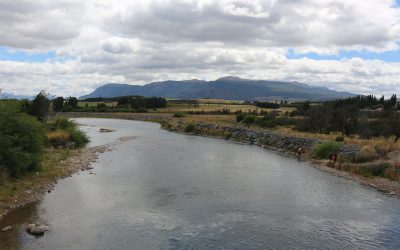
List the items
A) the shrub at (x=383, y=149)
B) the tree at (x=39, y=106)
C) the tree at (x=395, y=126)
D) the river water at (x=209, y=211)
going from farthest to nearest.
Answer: the tree at (x=39, y=106)
the tree at (x=395, y=126)
the shrub at (x=383, y=149)
the river water at (x=209, y=211)

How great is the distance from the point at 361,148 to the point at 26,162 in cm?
3423

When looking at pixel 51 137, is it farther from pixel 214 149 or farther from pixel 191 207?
pixel 191 207

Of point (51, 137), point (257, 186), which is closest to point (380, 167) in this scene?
point (257, 186)

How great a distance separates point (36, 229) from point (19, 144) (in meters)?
13.4

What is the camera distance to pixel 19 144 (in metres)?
33.4

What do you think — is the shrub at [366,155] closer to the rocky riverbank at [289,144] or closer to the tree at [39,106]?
the rocky riverbank at [289,144]

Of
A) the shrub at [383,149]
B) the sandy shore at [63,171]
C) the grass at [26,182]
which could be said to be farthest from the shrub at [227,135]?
the grass at [26,182]

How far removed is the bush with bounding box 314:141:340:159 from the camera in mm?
49722

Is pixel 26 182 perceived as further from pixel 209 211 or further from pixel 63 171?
pixel 209 211

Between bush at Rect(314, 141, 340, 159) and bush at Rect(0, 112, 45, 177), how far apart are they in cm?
3089

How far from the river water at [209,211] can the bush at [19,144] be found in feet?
10.6

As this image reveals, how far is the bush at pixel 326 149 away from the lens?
163ft

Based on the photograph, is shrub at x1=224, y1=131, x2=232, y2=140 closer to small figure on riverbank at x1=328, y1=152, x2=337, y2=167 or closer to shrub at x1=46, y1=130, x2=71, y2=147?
shrub at x1=46, y1=130, x2=71, y2=147

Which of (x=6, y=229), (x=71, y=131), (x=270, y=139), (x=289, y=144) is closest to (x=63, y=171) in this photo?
(x=6, y=229)
